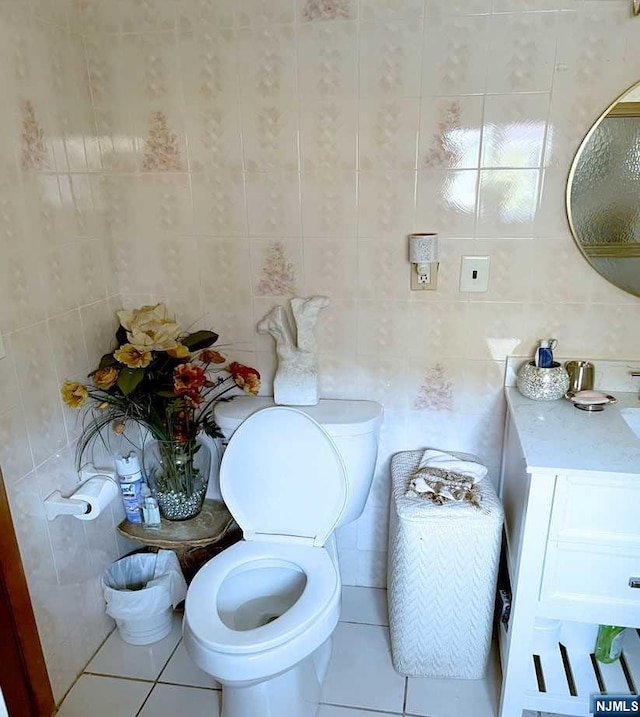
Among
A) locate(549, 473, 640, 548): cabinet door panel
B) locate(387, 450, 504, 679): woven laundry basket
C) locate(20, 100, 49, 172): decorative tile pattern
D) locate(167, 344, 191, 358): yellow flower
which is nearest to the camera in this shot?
locate(549, 473, 640, 548): cabinet door panel

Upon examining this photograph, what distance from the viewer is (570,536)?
1.24 m

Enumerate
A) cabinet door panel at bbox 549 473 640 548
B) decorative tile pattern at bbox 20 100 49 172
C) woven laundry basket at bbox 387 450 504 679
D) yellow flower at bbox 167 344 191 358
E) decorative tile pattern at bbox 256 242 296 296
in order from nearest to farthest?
cabinet door panel at bbox 549 473 640 548 < decorative tile pattern at bbox 20 100 49 172 < woven laundry basket at bbox 387 450 504 679 < yellow flower at bbox 167 344 191 358 < decorative tile pattern at bbox 256 242 296 296

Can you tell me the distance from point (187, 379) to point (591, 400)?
110 centimetres

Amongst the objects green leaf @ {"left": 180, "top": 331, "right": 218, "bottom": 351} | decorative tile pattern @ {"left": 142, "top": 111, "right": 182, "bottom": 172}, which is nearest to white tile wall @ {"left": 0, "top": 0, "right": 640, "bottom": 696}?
decorative tile pattern @ {"left": 142, "top": 111, "right": 182, "bottom": 172}

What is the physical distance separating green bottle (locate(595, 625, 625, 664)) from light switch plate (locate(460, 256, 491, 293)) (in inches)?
40.0

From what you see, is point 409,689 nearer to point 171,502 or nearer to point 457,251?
point 171,502

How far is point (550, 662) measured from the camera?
157cm

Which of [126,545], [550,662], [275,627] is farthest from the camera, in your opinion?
[126,545]

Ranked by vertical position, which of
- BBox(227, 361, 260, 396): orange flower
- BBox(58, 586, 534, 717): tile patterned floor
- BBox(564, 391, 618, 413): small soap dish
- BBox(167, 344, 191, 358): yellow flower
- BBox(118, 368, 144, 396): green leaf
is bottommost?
BBox(58, 586, 534, 717): tile patterned floor

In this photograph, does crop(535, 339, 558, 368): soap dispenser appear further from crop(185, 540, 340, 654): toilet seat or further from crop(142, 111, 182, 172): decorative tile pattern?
crop(142, 111, 182, 172): decorative tile pattern

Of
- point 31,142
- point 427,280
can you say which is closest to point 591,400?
point 427,280

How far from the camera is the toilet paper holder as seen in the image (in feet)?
4.85

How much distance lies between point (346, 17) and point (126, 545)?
1762 millimetres

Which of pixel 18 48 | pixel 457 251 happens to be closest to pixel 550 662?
pixel 457 251
